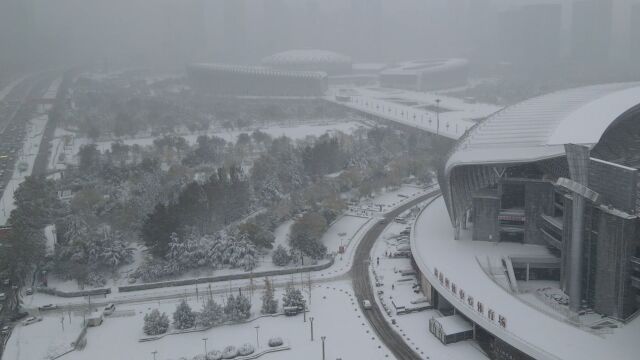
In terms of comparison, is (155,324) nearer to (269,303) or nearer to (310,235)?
(269,303)

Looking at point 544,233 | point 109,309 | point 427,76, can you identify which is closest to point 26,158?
point 109,309

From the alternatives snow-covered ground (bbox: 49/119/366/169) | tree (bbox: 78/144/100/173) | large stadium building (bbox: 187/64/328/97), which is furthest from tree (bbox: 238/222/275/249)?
large stadium building (bbox: 187/64/328/97)

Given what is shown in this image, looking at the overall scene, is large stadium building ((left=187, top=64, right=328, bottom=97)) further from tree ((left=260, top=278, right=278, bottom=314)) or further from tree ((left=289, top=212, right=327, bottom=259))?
tree ((left=260, top=278, right=278, bottom=314))

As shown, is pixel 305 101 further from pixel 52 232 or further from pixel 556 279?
pixel 556 279

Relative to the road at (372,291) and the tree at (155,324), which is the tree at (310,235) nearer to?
the road at (372,291)

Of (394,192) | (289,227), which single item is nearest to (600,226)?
(289,227)

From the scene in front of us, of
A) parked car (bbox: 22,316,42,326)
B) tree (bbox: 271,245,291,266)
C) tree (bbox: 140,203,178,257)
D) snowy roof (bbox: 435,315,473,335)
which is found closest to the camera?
snowy roof (bbox: 435,315,473,335)

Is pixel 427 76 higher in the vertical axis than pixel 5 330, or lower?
higher
